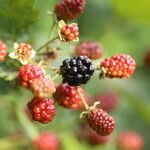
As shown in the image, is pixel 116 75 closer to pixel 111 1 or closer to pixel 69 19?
pixel 69 19

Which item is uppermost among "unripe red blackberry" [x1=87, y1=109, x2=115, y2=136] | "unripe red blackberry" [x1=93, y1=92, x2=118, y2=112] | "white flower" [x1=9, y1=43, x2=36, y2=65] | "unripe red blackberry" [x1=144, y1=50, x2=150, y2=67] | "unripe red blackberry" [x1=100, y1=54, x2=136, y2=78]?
"white flower" [x1=9, y1=43, x2=36, y2=65]

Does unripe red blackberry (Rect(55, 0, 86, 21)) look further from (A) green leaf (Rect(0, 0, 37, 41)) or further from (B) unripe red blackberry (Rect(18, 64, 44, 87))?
(B) unripe red blackberry (Rect(18, 64, 44, 87))

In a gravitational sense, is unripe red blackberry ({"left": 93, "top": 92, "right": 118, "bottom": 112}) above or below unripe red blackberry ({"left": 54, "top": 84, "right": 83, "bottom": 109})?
below

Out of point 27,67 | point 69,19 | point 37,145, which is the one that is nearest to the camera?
point 27,67

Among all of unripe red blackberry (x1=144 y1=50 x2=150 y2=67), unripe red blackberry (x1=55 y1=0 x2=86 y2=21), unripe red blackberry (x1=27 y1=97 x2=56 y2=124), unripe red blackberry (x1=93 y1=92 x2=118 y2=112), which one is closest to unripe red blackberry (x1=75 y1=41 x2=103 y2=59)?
unripe red blackberry (x1=55 y1=0 x2=86 y2=21)

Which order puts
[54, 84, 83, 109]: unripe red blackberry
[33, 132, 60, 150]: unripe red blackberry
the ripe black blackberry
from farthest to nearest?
1. [33, 132, 60, 150]: unripe red blackberry
2. [54, 84, 83, 109]: unripe red blackberry
3. the ripe black blackberry

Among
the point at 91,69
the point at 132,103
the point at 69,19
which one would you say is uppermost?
the point at 69,19

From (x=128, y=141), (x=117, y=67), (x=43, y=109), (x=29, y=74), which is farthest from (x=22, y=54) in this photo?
(x=128, y=141)

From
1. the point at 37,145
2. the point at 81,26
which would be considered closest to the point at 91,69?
the point at 37,145
